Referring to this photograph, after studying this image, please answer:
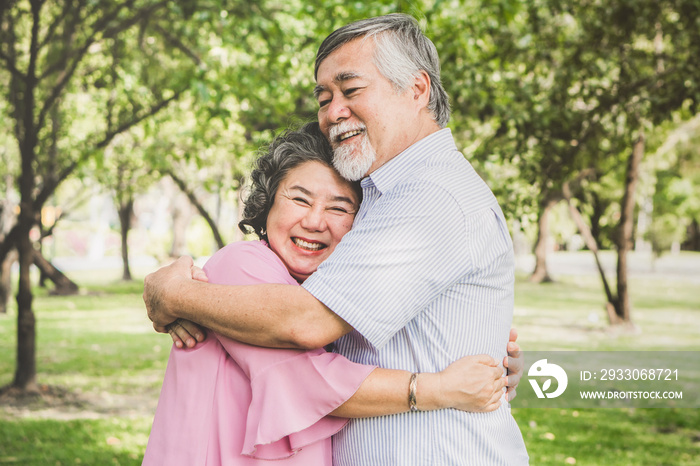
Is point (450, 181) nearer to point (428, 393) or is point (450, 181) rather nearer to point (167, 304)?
point (428, 393)

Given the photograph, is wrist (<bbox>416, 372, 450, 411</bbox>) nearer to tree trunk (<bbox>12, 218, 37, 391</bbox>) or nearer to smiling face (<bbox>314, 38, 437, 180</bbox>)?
smiling face (<bbox>314, 38, 437, 180</bbox>)

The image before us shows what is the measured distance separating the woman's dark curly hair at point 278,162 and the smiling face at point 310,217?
4 cm

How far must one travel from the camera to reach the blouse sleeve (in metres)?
1.95

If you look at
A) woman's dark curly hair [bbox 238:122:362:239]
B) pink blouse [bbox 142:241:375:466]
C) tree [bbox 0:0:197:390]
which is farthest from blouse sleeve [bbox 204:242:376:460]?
tree [bbox 0:0:197:390]

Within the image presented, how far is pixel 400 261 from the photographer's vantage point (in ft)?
6.31

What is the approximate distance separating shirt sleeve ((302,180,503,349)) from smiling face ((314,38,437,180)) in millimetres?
396

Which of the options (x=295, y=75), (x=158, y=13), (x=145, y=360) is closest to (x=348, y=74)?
(x=295, y=75)

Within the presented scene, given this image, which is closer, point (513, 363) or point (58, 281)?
point (513, 363)

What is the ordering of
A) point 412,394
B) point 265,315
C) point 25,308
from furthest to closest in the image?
point 25,308
point 412,394
point 265,315

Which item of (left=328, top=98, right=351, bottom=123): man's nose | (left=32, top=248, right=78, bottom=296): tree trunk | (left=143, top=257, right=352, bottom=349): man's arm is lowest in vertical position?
(left=32, top=248, right=78, bottom=296): tree trunk

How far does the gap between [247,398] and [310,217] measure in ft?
2.29

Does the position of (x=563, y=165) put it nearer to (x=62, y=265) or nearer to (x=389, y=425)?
(x=389, y=425)

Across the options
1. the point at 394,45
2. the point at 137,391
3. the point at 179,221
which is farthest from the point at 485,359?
the point at 179,221

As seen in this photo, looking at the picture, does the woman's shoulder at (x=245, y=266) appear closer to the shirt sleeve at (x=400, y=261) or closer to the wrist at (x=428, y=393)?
the shirt sleeve at (x=400, y=261)
